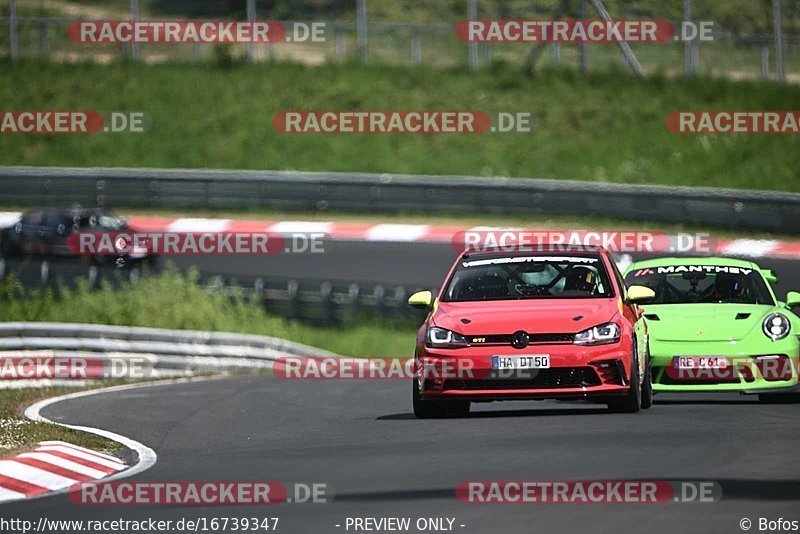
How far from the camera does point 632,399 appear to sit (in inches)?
493

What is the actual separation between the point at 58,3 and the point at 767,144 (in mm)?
19357

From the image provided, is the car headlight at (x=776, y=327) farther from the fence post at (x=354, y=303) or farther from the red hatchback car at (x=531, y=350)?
the fence post at (x=354, y=303)

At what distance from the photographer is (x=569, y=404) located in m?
14.7

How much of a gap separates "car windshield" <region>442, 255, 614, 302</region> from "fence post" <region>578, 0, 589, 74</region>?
22785 mm

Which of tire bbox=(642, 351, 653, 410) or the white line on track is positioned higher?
tire bbox=(642, 351, 653, 410)

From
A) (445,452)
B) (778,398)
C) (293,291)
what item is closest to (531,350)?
(445,452)

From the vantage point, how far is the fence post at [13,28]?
1570 inches

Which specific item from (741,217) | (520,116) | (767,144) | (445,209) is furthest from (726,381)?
(520,116)

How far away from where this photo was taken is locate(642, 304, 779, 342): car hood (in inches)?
552

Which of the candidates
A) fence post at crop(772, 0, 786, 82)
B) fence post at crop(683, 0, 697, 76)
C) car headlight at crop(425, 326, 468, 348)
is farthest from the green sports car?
fence post at crop(683, 0, 697, 76)

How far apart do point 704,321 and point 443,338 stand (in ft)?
9.70

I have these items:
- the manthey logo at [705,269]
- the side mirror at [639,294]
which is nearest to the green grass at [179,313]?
the manthey logo at [705,269]

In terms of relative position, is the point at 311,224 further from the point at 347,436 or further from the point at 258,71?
the point at 347,436

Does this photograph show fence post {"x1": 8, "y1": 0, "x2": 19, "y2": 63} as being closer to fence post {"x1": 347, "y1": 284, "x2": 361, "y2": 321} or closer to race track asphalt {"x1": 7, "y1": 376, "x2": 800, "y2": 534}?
fence post {"x1": 347, "y1": 284, "x2": 361, "y2": 321}
